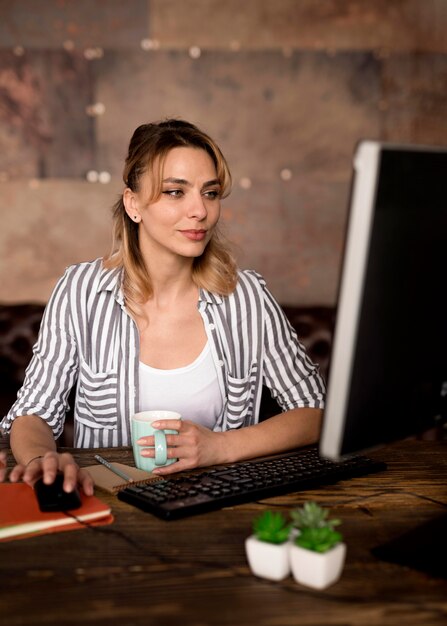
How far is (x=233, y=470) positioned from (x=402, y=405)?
1.38ft

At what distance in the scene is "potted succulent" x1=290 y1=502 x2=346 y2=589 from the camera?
2.98ft

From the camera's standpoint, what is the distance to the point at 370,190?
849 mm

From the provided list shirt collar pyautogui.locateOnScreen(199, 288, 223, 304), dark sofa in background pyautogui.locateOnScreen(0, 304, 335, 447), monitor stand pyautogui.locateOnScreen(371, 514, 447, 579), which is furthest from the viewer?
dark sofa in background pyautogui.locateOnScreen(0, 304, 335, 447)

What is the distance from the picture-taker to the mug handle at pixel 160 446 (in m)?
1.38

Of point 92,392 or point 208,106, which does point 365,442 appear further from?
point 208,106

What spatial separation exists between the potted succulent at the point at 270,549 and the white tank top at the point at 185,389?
1.03 m

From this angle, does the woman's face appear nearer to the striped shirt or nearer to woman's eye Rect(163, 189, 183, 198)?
woman's eye Rect(163, 189, 183, 198)

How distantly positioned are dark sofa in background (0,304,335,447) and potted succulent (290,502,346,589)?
6.26 ft

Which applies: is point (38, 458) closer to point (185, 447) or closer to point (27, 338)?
point (185, 447)

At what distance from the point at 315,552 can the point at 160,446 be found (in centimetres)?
53

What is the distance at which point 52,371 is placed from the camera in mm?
1937

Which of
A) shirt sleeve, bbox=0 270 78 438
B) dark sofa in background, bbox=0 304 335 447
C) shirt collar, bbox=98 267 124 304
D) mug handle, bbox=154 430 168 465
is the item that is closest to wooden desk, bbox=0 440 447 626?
mug handle, bbox=154 430 168 465

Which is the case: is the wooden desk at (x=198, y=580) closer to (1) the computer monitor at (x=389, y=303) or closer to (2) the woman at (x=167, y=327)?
(1) the computer monitor at (x=389, y=303)

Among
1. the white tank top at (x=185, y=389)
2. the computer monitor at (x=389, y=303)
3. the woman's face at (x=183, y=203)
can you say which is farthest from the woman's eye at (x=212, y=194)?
the computer monitor at (x=389, y=303)
